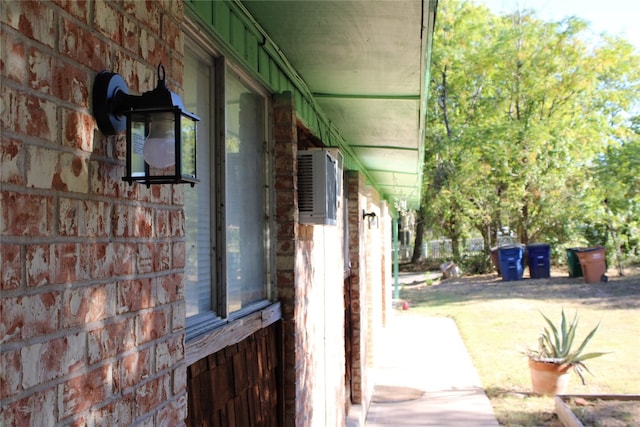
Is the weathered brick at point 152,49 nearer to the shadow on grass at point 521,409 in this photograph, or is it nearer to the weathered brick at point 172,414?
the weathered brick at point 172,414

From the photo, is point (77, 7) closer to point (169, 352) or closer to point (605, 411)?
point (169, 352)

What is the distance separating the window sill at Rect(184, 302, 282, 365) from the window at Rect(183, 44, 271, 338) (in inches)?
1.8

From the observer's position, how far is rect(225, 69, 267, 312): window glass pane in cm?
287

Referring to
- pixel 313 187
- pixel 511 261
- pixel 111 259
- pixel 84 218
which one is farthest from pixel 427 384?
pixel 511 261

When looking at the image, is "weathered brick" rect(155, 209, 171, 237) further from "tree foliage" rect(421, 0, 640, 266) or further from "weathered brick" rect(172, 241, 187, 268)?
"tree foliage" rect(421, 0, 640, 266)

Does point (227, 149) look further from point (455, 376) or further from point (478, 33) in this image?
point (478, 33)

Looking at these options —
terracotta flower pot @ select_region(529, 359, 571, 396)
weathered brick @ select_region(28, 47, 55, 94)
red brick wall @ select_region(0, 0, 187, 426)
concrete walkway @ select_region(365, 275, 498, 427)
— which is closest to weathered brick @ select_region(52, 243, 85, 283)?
red brick wall @ select_region(0, 0, 187, 426)

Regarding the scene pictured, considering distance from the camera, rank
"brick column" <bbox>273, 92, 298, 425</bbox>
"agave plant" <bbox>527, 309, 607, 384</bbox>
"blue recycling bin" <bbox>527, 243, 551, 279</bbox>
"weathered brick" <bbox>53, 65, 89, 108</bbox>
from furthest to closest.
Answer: "blue recycling bin" <bbox>527, 243, 551, 279</bbox>
"agave plant" <bbox>527, 309, 607, 384</bbox>
"brick column" <bbox>273, 92, 298, 425</bbox>
"weathered brick" <bbox>53, 65, 89, 108</bbox>

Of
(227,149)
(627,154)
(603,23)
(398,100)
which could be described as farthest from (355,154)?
(603,23)

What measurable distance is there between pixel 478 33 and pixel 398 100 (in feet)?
76.3

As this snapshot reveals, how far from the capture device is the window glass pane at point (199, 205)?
2393 millimetres

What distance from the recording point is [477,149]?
77.0ft

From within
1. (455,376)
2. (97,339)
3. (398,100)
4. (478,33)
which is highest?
(478,33)

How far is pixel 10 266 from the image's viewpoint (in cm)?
115
